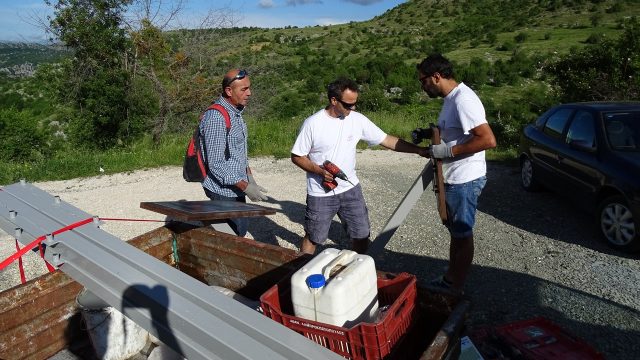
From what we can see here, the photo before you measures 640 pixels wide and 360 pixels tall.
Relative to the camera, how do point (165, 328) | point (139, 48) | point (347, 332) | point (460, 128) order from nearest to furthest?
1. point (165, 328)
2. point (347, 332)
3. point (460, 128)
4. point (139, 48)

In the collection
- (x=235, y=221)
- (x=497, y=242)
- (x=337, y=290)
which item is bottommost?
(x=497, y=242)

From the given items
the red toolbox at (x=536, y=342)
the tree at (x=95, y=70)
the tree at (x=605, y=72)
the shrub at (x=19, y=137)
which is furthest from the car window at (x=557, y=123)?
the shrub at (x=19, y=137)

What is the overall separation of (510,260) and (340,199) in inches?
92.4

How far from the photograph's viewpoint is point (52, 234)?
8.08ft

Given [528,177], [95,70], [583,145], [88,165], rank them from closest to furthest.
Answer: [583,145]
[528,177]
[88,165]
[95,70]

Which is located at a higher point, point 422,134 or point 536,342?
point 422,134

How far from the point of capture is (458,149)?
3615 millimetres

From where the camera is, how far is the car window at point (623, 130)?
574 centimetres

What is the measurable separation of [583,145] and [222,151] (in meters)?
4.63

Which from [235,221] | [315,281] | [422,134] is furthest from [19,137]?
[315,281]

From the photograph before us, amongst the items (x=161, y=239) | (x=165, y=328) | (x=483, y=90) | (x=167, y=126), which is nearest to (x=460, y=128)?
(x=161, y=239)

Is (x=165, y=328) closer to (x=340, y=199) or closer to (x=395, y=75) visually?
(x=340, y=199)

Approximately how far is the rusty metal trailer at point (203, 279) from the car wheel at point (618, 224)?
12.4 ft

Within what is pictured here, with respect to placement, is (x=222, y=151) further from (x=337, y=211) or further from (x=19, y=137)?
(x=19, y=137)
